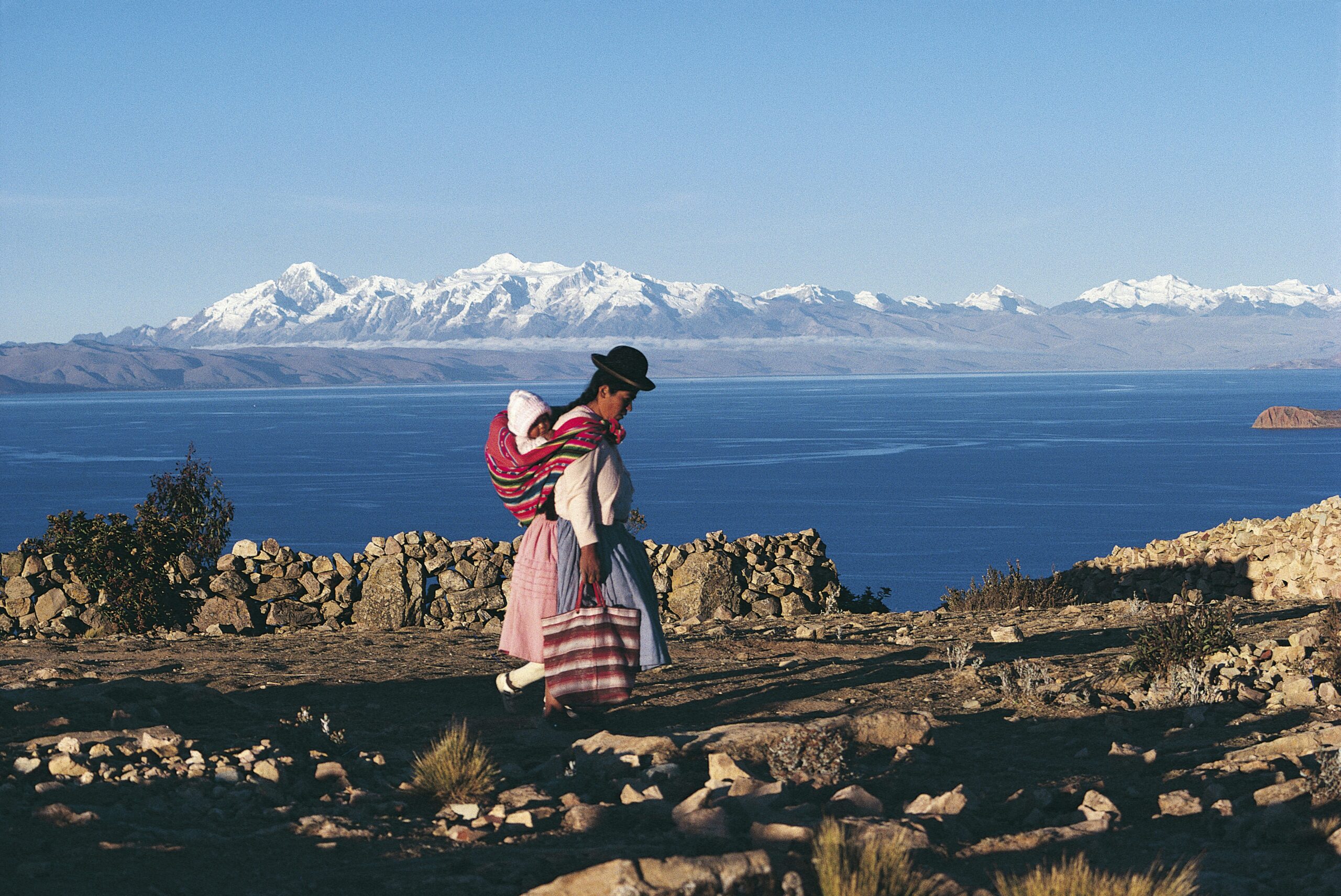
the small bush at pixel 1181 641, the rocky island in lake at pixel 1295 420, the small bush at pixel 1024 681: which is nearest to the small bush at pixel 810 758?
the small bush at pixel 1024 681

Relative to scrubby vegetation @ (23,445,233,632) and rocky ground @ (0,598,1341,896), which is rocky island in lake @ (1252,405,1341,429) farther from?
rocky ground @ (0,598,1341,896)

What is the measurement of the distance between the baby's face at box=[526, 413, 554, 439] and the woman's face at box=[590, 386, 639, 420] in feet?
0.88

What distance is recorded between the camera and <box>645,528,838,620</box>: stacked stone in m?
13.8

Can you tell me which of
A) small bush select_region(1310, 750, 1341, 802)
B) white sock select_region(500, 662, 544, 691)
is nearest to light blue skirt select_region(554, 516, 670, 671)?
white sock select_region(500, 662, 544, 691)

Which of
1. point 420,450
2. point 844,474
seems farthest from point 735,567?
point 420,450

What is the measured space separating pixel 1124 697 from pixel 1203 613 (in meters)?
1.38

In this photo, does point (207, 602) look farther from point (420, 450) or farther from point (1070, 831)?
point (420, 450)

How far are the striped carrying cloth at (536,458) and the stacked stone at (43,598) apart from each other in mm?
7884

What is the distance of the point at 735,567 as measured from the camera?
14.0 metres

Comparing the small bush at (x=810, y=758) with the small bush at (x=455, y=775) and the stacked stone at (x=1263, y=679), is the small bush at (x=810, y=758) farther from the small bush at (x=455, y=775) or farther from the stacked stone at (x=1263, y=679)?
the stacked stone at (x=1263, y=679)

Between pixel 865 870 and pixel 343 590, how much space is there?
10.5 meters

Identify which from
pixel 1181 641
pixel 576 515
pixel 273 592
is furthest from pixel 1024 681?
pixel 273 592

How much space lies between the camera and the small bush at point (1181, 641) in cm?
787

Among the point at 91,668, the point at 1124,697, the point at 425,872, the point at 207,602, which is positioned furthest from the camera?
the point at 207,602
